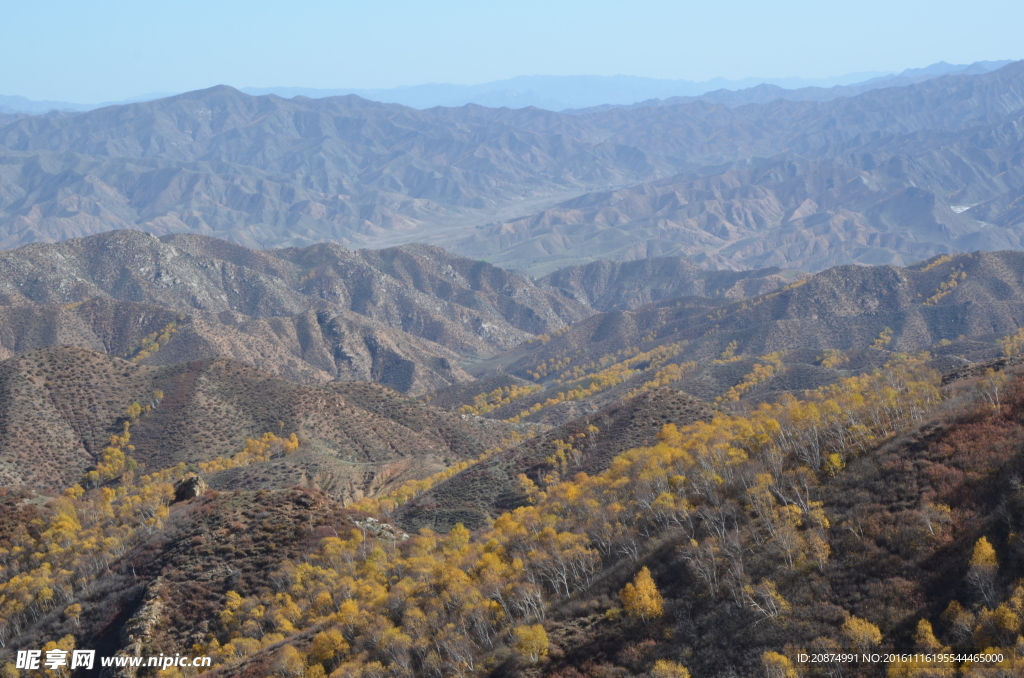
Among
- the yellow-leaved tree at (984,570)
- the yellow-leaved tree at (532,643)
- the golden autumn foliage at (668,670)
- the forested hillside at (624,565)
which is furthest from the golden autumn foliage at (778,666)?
the yellow-leaved tree at (532,643)

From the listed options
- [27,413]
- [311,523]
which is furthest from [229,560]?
[27,413]

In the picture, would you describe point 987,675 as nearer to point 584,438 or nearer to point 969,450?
point 969,450

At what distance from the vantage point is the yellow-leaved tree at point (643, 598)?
73.8 m

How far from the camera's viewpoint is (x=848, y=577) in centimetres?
6800

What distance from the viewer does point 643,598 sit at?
74375 mm

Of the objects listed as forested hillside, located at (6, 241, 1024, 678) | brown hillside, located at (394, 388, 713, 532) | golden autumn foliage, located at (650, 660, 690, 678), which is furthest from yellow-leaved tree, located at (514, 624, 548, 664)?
brown hillside, located at (394, 388, 713, 532)

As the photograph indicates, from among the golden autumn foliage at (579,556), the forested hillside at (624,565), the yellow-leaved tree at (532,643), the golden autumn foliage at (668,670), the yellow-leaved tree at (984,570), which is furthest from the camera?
the golden autumn foliage at (579,556)

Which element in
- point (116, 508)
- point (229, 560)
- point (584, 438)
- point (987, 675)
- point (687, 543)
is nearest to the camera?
point (987, 675)

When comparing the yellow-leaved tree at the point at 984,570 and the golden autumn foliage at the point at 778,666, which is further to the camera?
the golden autumn foliage at the point at 778,666

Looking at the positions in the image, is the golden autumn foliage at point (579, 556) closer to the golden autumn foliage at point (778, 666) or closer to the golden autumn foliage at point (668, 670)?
the golden autumn foliage at point (778, 666)

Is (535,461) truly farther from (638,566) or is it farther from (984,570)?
(984,570)

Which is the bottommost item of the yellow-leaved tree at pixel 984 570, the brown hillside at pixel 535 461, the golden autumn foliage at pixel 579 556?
the brown hillside at pixel 535 461

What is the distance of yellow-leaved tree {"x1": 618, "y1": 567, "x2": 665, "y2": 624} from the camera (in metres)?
73.8

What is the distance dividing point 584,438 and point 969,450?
98053 millimetres
